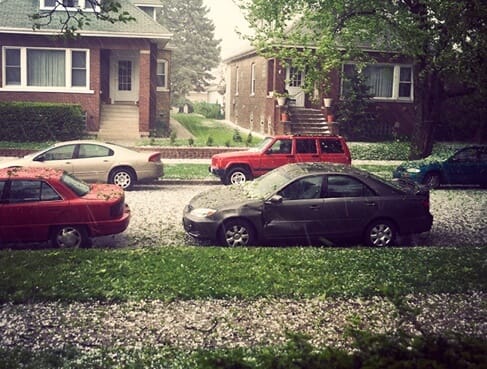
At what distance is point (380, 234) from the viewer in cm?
1052

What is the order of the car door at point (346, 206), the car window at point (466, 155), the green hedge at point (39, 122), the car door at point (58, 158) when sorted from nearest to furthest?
the car door at point (346, 206) < the car door at point (58, 158) < the car window at point (466, 155) < the green hedge at point (39, 122)

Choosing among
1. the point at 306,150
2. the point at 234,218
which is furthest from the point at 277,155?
the point at 234,218

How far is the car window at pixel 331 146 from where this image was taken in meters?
16.7

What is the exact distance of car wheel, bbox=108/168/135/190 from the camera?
1602 centimetres

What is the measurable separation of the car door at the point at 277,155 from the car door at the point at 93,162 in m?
4.51

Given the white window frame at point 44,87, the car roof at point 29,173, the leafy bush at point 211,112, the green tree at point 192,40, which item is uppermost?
the green tree at point 192,40

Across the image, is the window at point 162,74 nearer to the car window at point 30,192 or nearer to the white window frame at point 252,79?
the white window frame at point 252,79

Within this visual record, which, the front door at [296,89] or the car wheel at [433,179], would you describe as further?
the front door at [296,89]

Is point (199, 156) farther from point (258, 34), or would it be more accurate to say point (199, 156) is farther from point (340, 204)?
point (340, 204)

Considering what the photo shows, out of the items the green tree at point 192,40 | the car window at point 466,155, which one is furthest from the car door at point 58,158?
the green tree at point 192,40

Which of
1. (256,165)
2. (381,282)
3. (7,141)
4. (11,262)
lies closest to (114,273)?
(11,262)

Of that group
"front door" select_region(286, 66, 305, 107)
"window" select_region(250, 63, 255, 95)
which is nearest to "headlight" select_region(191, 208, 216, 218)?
"front door" select_region(286, 66, 305, 107)

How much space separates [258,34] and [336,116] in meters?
9.30

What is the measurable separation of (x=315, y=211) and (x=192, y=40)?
58547 mm
